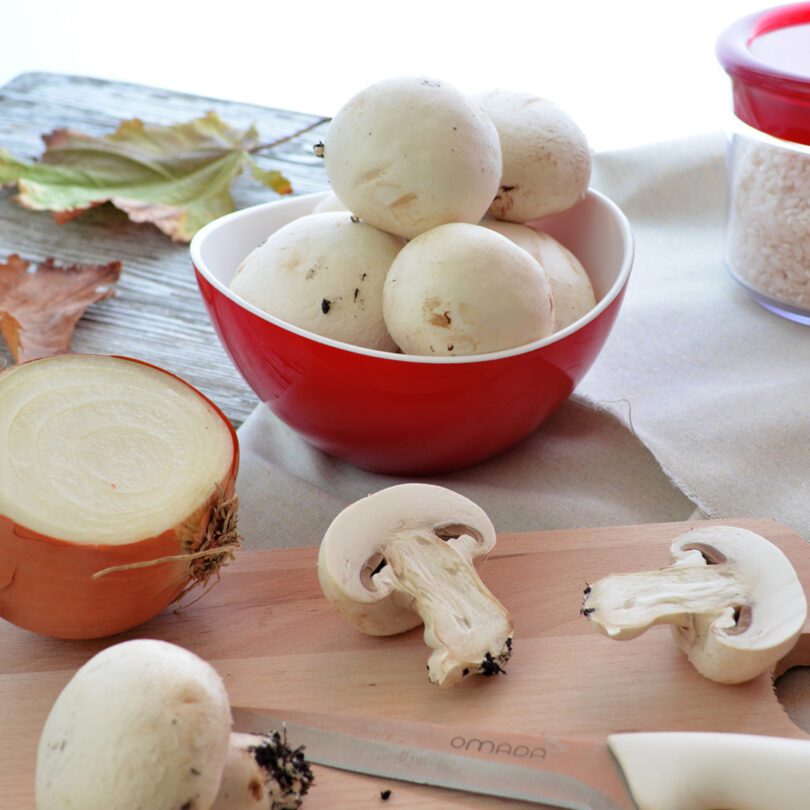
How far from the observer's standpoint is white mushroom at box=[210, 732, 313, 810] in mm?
751

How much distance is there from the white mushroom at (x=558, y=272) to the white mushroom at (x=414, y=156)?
0.09 meters

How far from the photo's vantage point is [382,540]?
3.14ft

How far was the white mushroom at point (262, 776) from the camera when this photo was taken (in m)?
0.75

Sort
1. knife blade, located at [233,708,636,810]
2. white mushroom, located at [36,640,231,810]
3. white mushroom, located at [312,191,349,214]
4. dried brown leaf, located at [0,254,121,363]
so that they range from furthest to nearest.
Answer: dried brown leaf, located at [0,254,121,363], white mushroom, located at [312,191,349,214], knife blade, located at [233,708,636,810], white mushroom, located at [36,640,231,810]

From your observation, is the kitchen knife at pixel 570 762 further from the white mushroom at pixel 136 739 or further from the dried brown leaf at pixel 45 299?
the dried brown leaf at pixel 45 299

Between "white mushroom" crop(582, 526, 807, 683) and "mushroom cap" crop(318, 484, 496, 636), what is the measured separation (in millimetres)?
130

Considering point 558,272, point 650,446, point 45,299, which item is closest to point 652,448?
point 650,446

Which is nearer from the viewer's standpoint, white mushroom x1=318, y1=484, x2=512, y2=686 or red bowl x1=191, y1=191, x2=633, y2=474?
white mushroom x1=318, y1=484, x2=512, y2=686

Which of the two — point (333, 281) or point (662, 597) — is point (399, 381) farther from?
point (662, 597)

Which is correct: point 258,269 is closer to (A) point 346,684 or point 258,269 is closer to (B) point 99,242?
(A) point 346,684

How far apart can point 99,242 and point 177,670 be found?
1016mm

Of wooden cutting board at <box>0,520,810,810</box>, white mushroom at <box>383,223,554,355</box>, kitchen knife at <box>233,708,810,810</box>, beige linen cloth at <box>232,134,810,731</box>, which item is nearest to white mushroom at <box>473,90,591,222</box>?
white mushroom at <box>383,223,554,355</box>

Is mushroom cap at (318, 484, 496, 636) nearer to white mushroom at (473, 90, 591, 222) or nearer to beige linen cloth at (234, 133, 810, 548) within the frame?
beige linen cloth at (234, 133, 810, 548)

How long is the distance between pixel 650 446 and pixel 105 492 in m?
0.60
